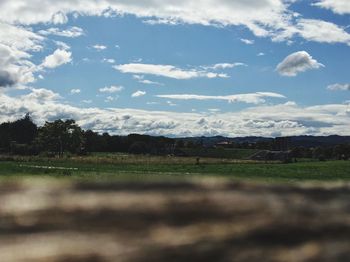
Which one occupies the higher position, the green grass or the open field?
the open field

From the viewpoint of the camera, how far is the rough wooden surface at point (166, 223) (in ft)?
5.46

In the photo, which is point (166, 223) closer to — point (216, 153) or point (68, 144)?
point (68, 144)

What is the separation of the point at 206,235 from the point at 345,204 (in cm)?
98

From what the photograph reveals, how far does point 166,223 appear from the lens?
6.23 feet

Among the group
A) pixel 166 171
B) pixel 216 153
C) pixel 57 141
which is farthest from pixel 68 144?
pixel 166 171

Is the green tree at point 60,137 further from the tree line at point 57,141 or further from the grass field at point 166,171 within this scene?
the grass field at point 166,171

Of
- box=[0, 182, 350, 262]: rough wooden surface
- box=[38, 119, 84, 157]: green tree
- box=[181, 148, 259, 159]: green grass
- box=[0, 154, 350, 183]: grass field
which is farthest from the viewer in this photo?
box=[181, 148, 259, 159]: green grass

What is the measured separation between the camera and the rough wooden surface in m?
1.66

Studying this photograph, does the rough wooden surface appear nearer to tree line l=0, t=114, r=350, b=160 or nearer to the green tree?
tree line l=0, t=114, r=350, b=160

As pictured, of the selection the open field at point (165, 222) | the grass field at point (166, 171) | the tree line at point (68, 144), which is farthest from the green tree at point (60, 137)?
the open field at point (165, 222)

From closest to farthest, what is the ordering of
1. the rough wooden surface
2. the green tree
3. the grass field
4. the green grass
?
the rough wooden surface < the grass field < the green tree < the green grass

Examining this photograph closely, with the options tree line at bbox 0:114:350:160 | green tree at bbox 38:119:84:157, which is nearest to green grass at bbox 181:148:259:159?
tree line at bbox 0:114:350:160

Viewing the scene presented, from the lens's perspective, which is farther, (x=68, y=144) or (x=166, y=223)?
(x=68, y=144)

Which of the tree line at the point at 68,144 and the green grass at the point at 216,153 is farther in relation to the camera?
the green grass at the point at 216,153
